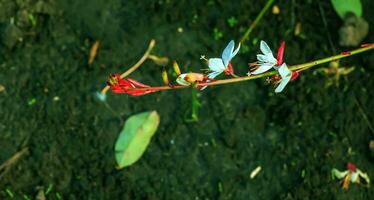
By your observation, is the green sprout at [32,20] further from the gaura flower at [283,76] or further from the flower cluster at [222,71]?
the gaura flower at [283,76]

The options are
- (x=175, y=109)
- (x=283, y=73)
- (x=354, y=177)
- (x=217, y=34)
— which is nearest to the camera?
(x=283, y=73)

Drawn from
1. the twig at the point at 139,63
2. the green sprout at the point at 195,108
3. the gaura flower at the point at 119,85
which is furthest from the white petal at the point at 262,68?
the twig at the point at 139,63

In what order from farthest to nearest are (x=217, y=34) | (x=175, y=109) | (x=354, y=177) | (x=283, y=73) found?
(x=217, y=34) → (x=175, y=109) → (x=354, y=177) → (x=283, y=73)

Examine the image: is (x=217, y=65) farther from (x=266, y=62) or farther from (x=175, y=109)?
(x=175, y=109)

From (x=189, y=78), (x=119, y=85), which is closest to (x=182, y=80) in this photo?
(x=189, y=78)

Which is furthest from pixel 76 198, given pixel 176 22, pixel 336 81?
pixel 336 81

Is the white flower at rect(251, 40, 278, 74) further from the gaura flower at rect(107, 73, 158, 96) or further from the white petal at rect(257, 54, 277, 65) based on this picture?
the gaura flower at rect(107, 73, 158, 96)

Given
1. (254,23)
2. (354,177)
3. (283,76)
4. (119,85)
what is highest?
(119,85)
